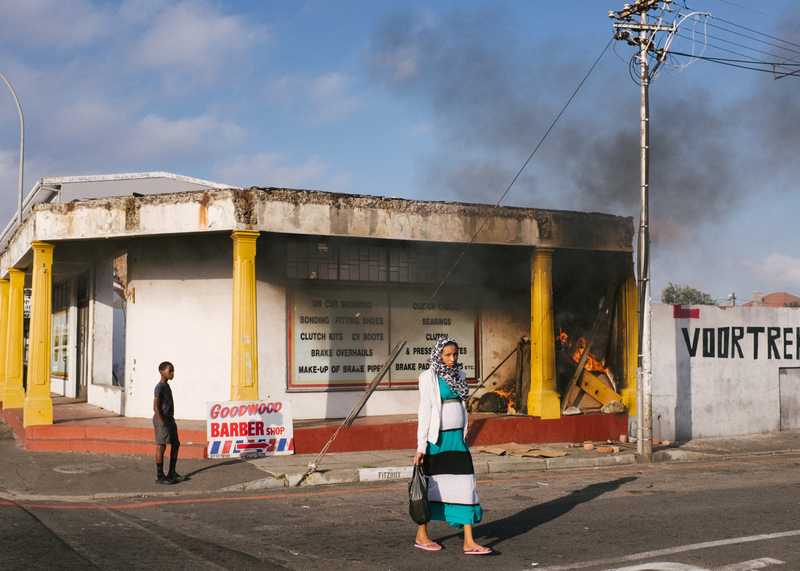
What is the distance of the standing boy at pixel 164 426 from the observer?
30.3 ft

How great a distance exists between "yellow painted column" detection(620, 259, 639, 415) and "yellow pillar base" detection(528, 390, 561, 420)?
1751mm

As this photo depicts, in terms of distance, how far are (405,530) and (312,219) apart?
655 centimetres

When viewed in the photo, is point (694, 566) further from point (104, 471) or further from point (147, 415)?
point (147, 415)

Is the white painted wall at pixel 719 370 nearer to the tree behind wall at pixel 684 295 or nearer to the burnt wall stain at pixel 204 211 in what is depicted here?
the burnt wall stain at pixel 204 211

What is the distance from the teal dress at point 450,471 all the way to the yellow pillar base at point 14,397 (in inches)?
518

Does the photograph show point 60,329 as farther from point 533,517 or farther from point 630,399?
point 533,517

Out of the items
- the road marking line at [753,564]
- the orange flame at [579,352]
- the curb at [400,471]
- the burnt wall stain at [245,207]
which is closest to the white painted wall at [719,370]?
the orange flame at [579,352]

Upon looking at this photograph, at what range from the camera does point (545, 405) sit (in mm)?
13336

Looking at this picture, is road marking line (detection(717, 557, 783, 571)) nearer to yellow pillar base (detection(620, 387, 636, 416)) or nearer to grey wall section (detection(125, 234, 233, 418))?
yellow pillar base (detection(620, 387, 636, 416))

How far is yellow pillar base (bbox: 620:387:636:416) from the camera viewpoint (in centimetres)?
1414

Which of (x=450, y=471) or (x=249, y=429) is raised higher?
(x=450, y=471)

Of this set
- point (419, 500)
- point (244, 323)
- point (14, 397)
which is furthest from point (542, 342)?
point (14, 397)

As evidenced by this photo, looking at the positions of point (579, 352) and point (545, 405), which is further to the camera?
point (579, 352)

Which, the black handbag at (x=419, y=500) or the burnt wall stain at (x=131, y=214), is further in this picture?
the burnt wall stain at (x=131, y=214)
